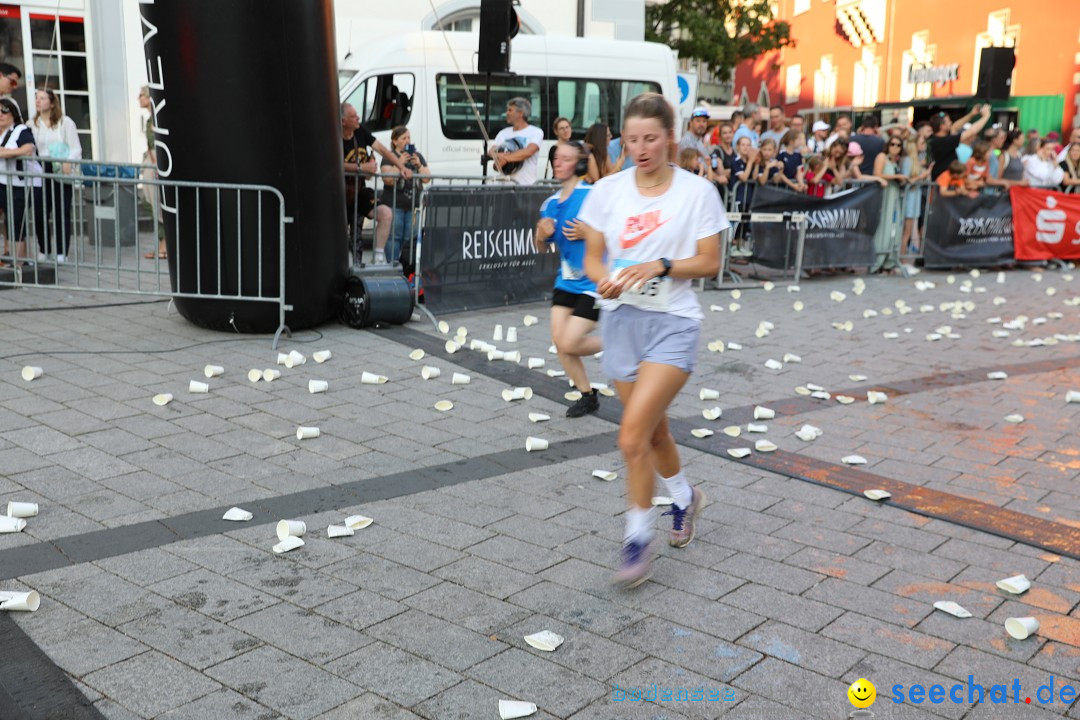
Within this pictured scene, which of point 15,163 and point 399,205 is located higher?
point 15,163

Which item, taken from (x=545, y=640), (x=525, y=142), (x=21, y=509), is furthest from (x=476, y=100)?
(x=545, y=640)

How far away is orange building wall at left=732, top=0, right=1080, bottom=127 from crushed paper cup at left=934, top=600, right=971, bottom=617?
27.2m

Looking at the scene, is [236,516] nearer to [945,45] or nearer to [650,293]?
[650,293]

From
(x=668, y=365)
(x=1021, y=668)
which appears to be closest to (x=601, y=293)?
(x=668, y=365)

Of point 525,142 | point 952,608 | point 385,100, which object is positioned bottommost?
point 952,608

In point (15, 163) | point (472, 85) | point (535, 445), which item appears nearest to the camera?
point (535, 445)

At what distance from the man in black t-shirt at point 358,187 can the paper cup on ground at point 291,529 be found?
6.24 meters

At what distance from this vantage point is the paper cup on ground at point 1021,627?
3.59 meters

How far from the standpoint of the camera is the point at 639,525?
3.93 meters

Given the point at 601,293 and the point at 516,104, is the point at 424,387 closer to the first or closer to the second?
the point at 601,293

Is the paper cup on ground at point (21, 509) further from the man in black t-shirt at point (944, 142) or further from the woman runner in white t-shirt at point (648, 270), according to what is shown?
the man in black t-shirt at point (944, 142)

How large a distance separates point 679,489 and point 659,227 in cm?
113

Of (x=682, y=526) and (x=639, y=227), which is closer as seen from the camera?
(x=639, y=227)

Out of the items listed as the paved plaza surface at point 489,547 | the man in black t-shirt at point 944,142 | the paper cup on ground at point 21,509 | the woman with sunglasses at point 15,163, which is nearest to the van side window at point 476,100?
the man in black t-shirt at point 944,142
